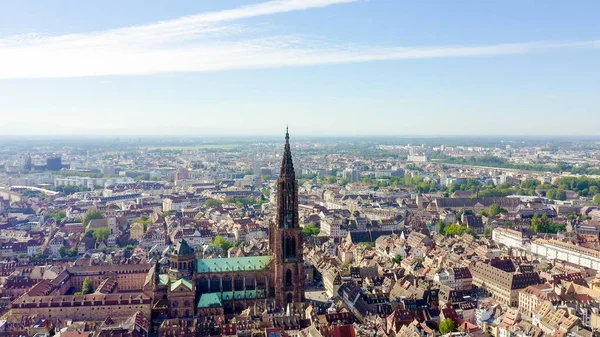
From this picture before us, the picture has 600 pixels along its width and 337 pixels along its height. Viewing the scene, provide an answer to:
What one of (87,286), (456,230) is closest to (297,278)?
(87,286)

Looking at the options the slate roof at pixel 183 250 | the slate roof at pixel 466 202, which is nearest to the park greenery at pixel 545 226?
the slate roof at pixel 466 202

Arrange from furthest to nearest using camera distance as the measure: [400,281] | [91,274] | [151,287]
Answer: [91,274] < [400,281] < [151,287]

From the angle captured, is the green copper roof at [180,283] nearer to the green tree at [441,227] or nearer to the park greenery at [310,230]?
the park greenery at [310,230]

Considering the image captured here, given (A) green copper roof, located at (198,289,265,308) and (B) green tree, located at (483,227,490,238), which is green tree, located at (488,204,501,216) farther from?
(A) green copper roof, located at (198,289,265,308)

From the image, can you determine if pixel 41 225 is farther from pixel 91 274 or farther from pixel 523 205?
pixel 523 205

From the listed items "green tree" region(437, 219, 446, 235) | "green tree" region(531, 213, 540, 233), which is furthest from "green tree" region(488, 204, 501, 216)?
"green tree" region(437, 219, 446, 235)

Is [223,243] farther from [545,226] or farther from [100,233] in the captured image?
[545,226]

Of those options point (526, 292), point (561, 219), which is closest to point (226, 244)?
point (526, 292)

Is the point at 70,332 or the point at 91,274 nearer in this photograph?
the point at 70,332
